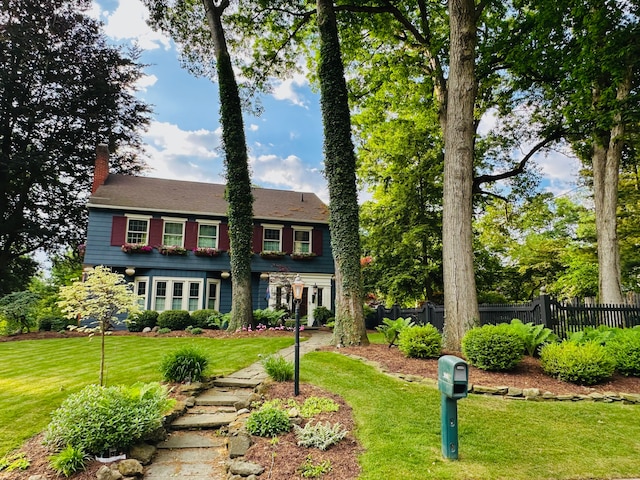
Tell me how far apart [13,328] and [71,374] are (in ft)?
→ 32.8

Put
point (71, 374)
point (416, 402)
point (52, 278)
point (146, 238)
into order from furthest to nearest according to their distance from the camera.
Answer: point (52, 278), point (146, 238), point (71, 374), point (416, 402)

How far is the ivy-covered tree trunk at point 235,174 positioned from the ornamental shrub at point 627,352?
1058cm

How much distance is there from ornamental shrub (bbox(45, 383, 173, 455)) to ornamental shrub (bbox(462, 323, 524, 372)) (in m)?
5.26

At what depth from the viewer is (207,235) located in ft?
58.4

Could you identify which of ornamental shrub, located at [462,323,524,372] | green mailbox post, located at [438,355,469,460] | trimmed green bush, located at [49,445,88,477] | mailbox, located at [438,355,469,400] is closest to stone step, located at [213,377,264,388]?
trimmed green bush, located at [49,445,88,477]

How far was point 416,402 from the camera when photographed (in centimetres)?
517

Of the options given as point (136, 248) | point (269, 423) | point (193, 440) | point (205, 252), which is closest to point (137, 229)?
point (136, 248)

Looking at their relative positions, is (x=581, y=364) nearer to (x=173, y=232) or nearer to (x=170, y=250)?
(x=170, y=250)

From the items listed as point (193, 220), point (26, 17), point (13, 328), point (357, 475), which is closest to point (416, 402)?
point (357, 475)

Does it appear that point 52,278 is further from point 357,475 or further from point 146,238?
point 357,475

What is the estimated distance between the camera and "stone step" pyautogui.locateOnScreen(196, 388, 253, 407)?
5574mm

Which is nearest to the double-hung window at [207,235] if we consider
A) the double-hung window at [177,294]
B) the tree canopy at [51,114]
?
the double-hung window at [177,294]

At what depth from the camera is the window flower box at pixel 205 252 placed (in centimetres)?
1717

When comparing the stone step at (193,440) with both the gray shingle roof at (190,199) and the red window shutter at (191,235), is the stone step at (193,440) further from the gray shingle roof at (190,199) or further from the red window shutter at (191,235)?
the gray shingle roof at (190,199)
